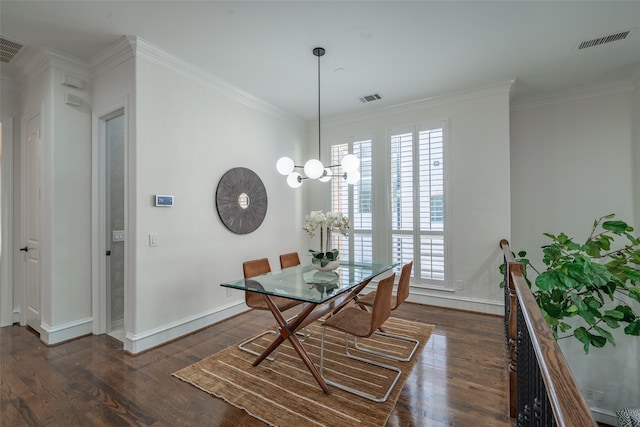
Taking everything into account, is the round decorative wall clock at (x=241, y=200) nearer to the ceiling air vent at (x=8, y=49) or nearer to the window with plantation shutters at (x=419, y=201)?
the window with plantation shutters at (x=419, y=201)

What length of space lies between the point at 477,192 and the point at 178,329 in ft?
13.3

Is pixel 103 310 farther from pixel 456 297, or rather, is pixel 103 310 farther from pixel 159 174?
pixel 456 297

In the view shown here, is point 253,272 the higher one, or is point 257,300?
point 253,272

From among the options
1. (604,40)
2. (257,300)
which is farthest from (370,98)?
(257,300)

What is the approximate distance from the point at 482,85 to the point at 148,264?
14.8 ft

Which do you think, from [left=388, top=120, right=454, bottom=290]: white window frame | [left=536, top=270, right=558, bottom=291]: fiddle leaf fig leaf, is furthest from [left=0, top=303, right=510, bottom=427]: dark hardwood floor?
[left=388, top=120, right=454, bottom=290]: white window frame

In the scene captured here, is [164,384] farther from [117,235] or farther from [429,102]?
[429,102]

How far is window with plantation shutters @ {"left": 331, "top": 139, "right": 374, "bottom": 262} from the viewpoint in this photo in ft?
15.9

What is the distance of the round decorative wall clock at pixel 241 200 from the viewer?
3.78 m

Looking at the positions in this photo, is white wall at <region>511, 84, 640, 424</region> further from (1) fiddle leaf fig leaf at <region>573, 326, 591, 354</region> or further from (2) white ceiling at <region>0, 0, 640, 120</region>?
(1) fiddle leaf fig leaf at <region>573, 326, 591, 354</region>

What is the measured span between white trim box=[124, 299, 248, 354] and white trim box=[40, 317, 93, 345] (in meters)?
0.80

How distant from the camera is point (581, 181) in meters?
4.02

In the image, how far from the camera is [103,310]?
336 centimetres

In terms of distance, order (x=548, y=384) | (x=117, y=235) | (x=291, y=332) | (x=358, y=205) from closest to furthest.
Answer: (x=548, y=384) → (x=291, y=332) → (x=117, y=235) → (x=358, y=205)
